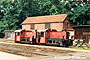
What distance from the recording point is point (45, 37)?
94.0 ft

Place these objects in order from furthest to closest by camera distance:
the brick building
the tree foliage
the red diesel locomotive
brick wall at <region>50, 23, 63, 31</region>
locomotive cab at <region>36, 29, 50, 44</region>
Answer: the tree foliage → the brick building → brick wall at <region>50, 23, 63, 31</region> → locomotive cab at <region>36, 29, 50, 44</region> → the red diesel locomotive

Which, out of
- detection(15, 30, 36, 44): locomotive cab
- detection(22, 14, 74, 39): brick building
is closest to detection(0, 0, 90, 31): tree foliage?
detection(22, 14, 74, 39): brick building

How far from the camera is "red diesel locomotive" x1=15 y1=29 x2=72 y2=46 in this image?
1052 inches

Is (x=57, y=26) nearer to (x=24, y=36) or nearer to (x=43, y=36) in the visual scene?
(x=24, y=36)

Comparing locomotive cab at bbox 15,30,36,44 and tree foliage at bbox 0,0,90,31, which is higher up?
tree foliage at bbox 0,0,90,31

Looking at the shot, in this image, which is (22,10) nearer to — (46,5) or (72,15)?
(46,5)

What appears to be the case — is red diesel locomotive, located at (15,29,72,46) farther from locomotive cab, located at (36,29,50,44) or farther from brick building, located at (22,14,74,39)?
brick building, located at (22,14,74,39)

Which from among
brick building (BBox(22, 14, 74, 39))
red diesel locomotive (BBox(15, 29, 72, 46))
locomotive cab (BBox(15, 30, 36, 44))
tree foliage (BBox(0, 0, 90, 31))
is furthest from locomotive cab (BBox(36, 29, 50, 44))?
tree foliage (BBox(0, 0, 90, 31))

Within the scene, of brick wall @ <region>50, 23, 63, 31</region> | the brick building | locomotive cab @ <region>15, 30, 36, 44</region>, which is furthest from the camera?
the brick building

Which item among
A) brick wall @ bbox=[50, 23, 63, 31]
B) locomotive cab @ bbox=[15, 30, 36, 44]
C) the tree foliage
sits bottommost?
locomotive cab @ bbox=[15, 30, 36, 44]

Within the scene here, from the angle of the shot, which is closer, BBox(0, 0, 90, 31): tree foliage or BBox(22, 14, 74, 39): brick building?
BBox(22, 14, 74, 39): brick building

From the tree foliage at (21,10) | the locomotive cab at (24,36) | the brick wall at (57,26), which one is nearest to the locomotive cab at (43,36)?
the locomotive cab at (24,36)

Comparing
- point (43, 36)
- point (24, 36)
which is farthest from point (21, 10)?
point (43, 36)

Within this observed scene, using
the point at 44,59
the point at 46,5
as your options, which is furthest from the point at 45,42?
the point at 46,5
